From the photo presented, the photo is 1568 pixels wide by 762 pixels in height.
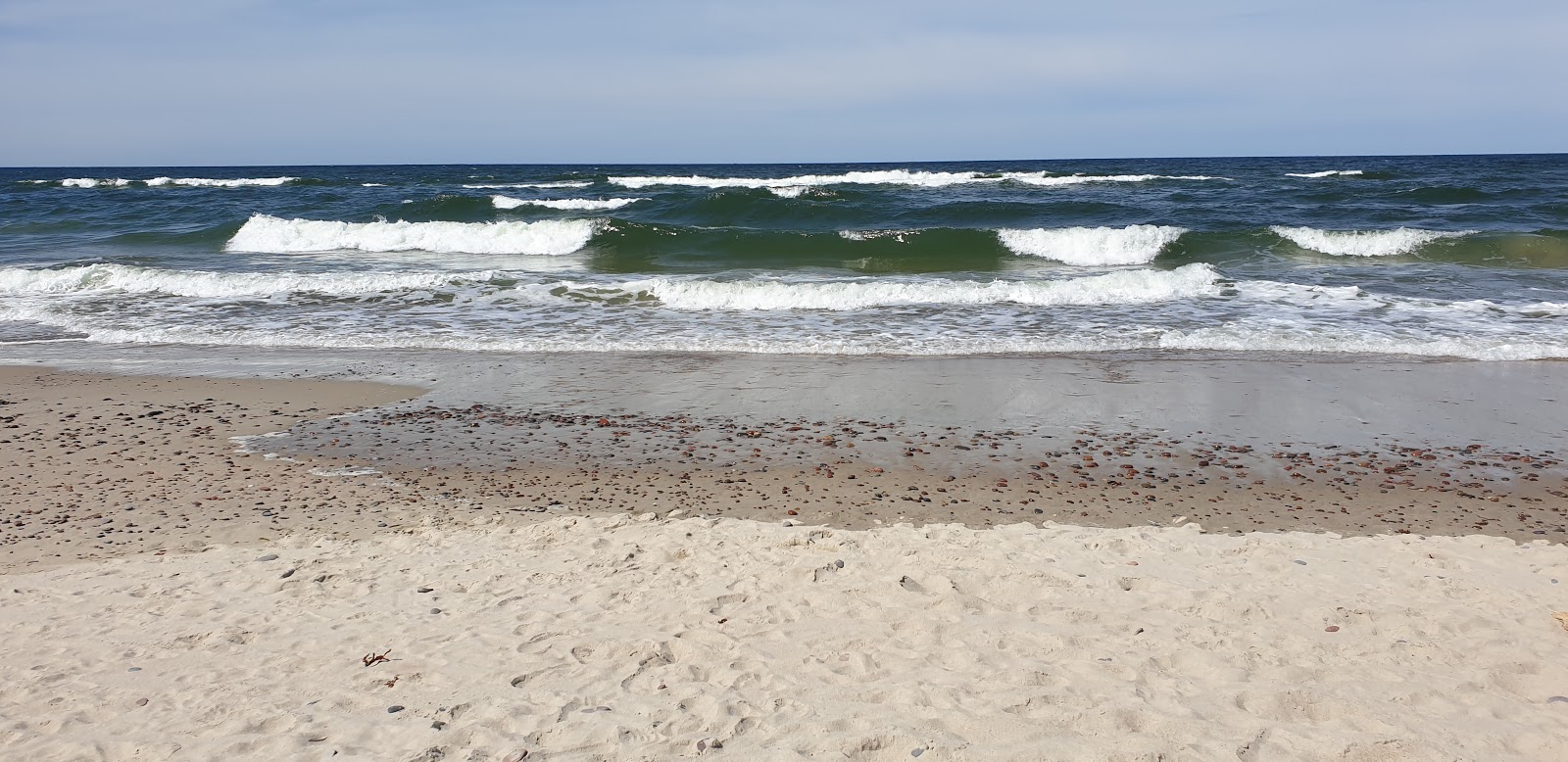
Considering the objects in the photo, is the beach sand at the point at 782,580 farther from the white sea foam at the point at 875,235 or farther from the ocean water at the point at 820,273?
the white sea foam at the point at 875,235

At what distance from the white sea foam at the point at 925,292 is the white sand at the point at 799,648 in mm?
8151

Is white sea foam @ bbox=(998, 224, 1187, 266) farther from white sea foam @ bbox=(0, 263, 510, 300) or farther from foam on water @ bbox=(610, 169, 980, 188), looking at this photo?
foam on water @ bbox=(610, 169, 980, 188)

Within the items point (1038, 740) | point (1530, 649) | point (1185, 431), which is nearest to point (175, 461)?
point (1038, 740)

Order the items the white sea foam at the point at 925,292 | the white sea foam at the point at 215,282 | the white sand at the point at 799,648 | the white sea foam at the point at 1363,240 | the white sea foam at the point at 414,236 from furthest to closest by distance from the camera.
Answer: the white sea foam at the point at 414,236 < the white sea foam at the point at 1363,240 < the white sea foam at the point at 215,282 < the white sea foam at the point at 925,292 < the white sand at the point at 799,648

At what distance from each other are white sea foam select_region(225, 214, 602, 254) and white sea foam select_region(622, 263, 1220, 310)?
7496 millimetres

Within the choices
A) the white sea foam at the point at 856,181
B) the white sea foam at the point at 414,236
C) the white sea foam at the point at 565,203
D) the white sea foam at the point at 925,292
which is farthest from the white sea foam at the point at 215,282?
the white sea foam at the point at 856,181

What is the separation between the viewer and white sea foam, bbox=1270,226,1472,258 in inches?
742

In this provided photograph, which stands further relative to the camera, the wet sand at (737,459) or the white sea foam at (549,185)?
the white sea foam at (549,185)

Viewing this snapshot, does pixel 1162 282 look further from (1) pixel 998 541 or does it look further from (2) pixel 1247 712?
(2) pixel 1247 712

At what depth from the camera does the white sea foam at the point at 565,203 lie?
27.9 m

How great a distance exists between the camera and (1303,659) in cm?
362

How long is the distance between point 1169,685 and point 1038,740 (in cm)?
64

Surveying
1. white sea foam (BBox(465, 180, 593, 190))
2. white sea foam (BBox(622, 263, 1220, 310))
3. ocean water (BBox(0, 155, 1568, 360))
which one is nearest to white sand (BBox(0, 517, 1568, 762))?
ocean water (BBox(0, 155, 1568, 360))

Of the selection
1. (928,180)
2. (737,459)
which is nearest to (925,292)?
(737,459)
